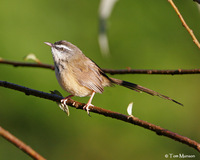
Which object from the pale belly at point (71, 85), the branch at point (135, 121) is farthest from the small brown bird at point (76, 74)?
the branch at point (135, 121)

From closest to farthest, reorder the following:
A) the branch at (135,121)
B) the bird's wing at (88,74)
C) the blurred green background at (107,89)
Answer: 1. the branch at (135,121)
2. the bird's wing at (88,74)
3. the blurred green background at (107,89)

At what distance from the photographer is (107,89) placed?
6.46 meters

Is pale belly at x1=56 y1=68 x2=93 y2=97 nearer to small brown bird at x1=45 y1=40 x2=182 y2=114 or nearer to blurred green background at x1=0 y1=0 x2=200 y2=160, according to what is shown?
small brown bird at x1=45 y1=40 x2=182 y2=114

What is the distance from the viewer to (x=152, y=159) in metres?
6.46

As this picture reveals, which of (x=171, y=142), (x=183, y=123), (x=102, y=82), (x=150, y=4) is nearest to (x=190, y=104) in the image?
(x=183, y=123)

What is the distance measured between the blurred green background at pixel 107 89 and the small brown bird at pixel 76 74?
1904 mm

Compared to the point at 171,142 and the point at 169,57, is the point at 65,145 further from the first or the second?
the point at 169,57

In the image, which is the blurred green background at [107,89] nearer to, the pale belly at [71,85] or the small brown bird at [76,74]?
the small brown bird at [76,74]

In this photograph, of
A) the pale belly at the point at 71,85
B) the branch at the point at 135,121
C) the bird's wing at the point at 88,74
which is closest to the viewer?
the branch at the point at 135,121

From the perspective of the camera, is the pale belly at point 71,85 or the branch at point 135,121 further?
the pale belly at point 71,85

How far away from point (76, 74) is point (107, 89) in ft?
6.91

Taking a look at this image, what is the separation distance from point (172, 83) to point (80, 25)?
8.84ft

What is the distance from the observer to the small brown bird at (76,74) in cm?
434

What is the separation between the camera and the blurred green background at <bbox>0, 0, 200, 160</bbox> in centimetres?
666
